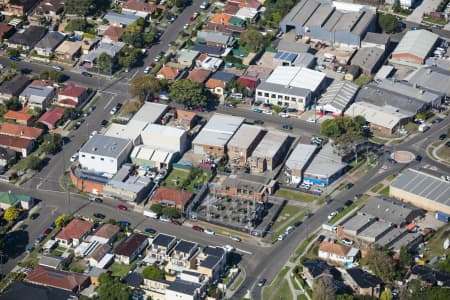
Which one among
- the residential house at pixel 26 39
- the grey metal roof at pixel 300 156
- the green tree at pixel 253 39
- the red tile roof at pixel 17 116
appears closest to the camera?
the grey metal roof at pixel 300 156

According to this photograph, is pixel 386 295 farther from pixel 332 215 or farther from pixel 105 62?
pixel 105 62

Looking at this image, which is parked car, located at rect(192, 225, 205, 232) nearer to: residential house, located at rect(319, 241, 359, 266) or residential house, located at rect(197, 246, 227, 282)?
residential house, located at rect(197, 246, 227, 282)

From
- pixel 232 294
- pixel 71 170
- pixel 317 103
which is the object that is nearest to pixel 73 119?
pixel 71 170

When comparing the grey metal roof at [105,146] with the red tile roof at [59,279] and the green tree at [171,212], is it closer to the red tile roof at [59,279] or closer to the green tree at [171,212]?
the green tree at [171,212]

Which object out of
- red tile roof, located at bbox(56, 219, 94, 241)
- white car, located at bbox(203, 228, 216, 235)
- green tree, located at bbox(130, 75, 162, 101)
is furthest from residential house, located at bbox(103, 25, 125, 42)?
white car, located at bbox(203, 228, 216, 235)

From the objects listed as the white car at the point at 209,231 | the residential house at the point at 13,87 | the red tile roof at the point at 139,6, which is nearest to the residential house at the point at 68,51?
the residential house at the point at 13,87

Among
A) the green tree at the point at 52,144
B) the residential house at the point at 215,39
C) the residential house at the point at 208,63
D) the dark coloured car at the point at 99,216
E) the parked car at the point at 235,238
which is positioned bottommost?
the dark coloured car at the point at 99,216
